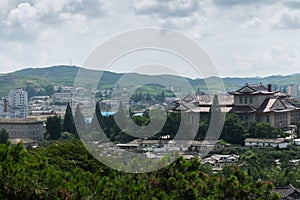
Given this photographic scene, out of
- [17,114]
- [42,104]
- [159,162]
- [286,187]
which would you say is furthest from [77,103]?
[42,104]

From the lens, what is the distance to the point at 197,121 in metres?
24.6

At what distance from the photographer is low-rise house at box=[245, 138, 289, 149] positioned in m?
24.6

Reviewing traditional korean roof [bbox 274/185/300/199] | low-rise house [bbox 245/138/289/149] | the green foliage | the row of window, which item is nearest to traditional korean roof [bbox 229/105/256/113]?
the row of window

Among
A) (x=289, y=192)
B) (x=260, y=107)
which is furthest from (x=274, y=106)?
(x=289, y=192)

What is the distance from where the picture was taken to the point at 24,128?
35.9 metres

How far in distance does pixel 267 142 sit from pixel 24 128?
16073mm

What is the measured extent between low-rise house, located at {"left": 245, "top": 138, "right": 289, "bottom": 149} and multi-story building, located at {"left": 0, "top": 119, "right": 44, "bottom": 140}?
13055mm

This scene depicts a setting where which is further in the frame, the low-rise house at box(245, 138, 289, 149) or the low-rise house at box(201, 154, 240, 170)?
the low-rise house at box(245, 138, 289, 149)

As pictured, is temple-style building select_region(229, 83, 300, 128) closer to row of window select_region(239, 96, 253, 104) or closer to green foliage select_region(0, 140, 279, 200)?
row of window select_region(239, 96, 253, 104)

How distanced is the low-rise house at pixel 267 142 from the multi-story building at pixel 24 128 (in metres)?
13.1

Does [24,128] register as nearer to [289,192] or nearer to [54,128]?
[54,128]

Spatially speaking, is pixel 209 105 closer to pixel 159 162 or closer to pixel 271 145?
pixel 271 145

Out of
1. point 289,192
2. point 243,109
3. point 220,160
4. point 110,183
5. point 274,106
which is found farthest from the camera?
point 274,106

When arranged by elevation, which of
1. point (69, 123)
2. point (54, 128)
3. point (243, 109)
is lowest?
point (54, 128)
